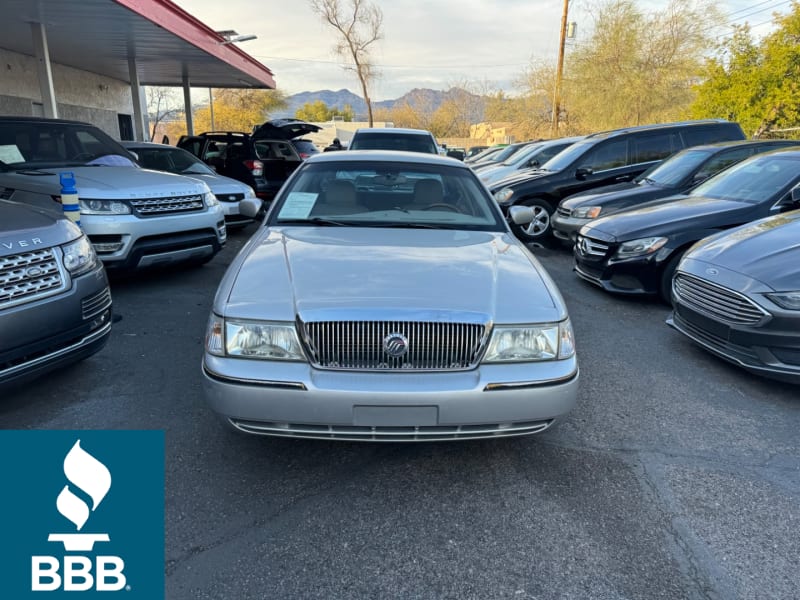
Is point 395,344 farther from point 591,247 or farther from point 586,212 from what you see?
point 586,212

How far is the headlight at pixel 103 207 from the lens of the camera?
5.42 meters

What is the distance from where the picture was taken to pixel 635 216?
6.03 m

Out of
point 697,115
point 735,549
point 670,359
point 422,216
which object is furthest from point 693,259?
point 697,115

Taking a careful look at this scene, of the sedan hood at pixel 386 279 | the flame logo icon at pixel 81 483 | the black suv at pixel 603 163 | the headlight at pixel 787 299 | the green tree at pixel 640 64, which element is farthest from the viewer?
the green tree at pixel 640 64

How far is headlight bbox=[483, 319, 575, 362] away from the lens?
251 centimetres

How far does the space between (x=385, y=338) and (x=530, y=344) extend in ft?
2.29

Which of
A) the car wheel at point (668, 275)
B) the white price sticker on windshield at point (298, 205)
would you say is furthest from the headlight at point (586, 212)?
the white price sticker on windshield at point (298, 205)

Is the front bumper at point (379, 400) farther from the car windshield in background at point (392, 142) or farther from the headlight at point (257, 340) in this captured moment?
the car windshield in background at point (392, 142)

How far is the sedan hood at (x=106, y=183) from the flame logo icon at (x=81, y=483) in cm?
418

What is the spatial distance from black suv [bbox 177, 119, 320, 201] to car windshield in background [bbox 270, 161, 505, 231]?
20.5ft

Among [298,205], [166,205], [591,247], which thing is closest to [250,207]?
[298,205]

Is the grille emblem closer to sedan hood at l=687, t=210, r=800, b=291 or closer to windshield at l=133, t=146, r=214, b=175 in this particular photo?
sedan hood at l=687, t=210, r=800, b=291

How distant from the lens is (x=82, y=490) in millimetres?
2002

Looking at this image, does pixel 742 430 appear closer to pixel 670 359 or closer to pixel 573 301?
pixel 670 359
